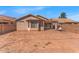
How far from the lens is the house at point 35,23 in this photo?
5.20 meters

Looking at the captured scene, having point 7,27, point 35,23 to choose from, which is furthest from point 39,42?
point 7,27

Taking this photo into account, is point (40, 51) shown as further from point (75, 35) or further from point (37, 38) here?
point (75, 35)

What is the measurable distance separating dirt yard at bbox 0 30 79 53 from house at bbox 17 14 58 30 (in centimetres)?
8

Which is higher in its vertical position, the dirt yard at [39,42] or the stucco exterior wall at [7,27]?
the stucco exterior wall at [7,27]

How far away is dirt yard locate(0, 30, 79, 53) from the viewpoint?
5.18m

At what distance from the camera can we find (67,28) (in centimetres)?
523

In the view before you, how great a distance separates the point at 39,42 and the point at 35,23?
→ 31 centimetres

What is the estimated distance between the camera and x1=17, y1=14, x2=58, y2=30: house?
520 cm

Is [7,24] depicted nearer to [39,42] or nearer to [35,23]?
[35,23]

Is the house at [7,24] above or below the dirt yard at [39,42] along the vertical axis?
above

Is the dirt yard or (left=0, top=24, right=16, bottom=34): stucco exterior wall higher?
(left=0, top=24, right=16, bottom=34): stucco exterior wall

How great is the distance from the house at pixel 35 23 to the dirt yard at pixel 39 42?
0.27ft

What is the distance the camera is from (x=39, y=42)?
17.1 ft
